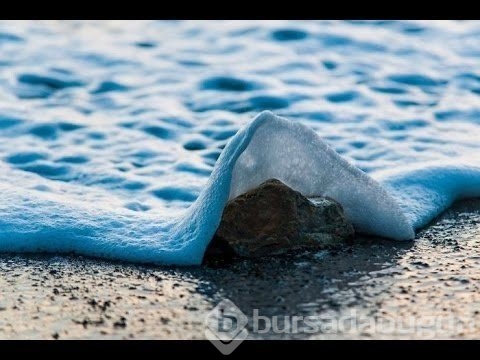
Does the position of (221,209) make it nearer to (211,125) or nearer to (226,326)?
(226,326)

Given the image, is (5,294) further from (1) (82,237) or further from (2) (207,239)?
(2) (207,239)

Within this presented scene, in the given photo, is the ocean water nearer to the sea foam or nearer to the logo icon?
the sea foam

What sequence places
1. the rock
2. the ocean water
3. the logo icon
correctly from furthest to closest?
the ocean water < the rock < the logo icon

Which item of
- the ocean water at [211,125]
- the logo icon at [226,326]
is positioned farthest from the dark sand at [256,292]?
the ocean water at [211,125]

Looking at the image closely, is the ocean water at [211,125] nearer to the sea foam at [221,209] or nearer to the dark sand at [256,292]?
the sea foam at [221,209]

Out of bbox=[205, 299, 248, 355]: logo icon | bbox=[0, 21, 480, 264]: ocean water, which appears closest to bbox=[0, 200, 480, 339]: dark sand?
bbox=[205, 299, 248, 355]: logo icon
